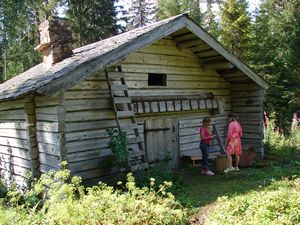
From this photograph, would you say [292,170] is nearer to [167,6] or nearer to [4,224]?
[4,224]

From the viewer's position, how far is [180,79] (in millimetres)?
11586

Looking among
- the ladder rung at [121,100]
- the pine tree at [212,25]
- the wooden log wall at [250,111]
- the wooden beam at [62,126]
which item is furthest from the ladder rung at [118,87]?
the pine tree at [212,25]

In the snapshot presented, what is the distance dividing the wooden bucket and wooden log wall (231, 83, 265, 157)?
2211mm

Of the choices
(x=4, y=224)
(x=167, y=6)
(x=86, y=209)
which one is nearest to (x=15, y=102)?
(x=4, y=224)

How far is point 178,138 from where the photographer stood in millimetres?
11555

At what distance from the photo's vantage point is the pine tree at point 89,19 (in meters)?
26.0

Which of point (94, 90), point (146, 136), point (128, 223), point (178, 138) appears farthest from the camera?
point (178, 138)

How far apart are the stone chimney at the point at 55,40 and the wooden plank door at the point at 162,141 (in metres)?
3.15

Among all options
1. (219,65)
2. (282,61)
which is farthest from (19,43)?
(219,65)

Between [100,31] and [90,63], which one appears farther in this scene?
[100,31]

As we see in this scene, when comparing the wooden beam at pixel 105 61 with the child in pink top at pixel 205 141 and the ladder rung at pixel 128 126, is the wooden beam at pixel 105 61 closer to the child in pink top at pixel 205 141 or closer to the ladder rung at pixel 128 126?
the ladder rung at pixel 128 126

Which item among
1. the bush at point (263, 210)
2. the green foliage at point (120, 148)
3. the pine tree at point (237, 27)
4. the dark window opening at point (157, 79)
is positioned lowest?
the bush at point (263, 210)

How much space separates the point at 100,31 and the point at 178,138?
1671 cm

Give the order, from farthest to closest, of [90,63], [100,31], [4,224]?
[100,31]
[90,63]
[4,224]
